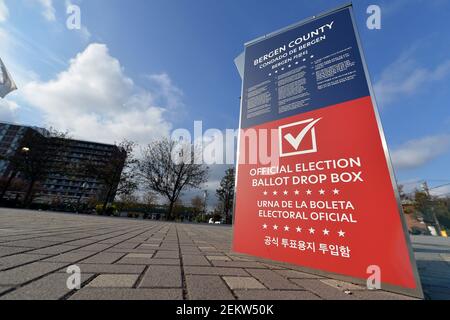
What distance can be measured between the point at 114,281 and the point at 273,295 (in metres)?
1.16

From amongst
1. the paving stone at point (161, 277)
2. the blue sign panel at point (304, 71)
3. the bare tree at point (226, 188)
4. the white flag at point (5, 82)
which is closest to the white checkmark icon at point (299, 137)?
the blue sign panel at point (304, 71)

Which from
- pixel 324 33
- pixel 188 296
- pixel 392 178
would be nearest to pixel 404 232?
pixel 392 178

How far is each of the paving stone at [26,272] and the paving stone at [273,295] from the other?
1.43m

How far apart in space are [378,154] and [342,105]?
787 millimetres

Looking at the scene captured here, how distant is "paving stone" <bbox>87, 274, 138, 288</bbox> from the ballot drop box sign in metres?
1.84

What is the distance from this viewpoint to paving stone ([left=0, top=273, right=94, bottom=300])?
42.6 inches

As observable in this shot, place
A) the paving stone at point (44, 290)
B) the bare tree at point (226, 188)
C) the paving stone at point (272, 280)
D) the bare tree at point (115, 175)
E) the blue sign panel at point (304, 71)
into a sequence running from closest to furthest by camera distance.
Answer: the paving stone at point (44, 290), the paving stone at point (272, 280), the blue sign panel at point (304, 71), the bare tree at point (115, 175), the bare tree at point (226, 188)

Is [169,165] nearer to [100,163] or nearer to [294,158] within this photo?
[100,163]

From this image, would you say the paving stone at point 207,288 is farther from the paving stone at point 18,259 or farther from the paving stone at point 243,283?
the paving stone at point 18,259

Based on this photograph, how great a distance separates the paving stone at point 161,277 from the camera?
1442 millimetres

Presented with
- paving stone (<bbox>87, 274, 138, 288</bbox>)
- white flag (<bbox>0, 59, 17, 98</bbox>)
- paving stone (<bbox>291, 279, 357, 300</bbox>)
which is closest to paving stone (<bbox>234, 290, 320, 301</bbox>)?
paving stone (<bbox>291, 279, 357, 300</bbox>)

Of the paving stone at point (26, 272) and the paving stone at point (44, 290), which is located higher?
the paving stone at point (26, 272)

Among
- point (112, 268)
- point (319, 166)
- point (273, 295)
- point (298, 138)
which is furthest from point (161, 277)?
point (298, 138)

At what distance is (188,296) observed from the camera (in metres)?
1.29
